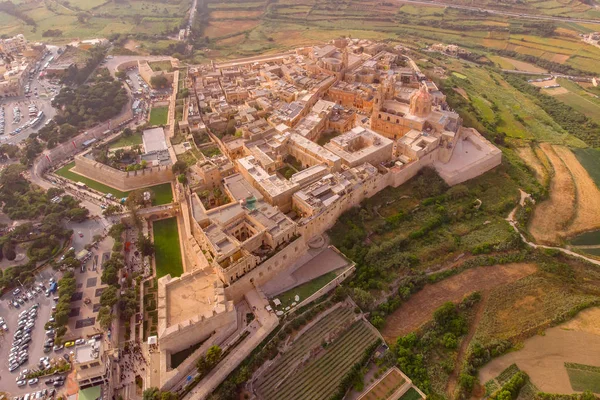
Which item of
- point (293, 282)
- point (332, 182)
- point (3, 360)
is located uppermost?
point (332, 182)

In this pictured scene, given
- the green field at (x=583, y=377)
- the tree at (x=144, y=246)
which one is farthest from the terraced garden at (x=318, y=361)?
the tree at (x=144, y=246)

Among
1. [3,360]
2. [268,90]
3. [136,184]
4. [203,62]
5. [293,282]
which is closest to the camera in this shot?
[3,360]

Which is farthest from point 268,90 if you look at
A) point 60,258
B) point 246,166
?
point 60,258

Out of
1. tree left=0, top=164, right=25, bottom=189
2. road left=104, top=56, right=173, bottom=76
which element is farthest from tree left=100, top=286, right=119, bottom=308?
road left=104, top=56, right=173, bottom=76

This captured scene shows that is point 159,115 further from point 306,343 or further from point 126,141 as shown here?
point 306,343

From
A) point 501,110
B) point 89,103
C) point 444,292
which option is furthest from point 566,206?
point 89,103

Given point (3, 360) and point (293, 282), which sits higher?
point (293, 282)

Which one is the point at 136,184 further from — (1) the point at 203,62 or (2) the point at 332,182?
(1) the point at 203,62

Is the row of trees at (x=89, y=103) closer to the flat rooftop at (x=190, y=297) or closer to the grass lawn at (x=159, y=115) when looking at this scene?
the grass lawn at (x=159, y=115)
